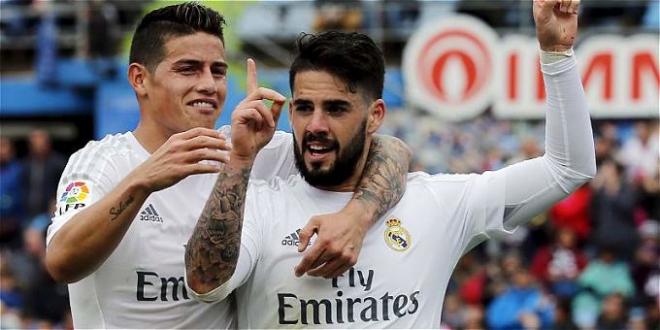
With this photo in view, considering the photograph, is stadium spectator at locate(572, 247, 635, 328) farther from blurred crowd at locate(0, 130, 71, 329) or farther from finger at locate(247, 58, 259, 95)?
finger at locate(247, 58, 259, 95)

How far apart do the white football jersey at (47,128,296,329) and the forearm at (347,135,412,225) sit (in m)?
0.61

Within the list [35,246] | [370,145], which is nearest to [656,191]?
[35,246]

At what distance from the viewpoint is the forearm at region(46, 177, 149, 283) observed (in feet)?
12.9

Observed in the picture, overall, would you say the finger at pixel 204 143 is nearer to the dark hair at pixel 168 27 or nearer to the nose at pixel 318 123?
the nose at pixel 318 123

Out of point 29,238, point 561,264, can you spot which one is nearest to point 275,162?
point 561,264

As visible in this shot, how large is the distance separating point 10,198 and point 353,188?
37.8 feet

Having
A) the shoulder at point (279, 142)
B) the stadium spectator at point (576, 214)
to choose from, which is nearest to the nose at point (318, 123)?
the shoulder at point (279, 142)

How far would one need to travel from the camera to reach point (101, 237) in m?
3.96

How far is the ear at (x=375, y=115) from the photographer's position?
4.46 meters

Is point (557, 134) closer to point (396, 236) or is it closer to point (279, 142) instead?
point (396, 236)

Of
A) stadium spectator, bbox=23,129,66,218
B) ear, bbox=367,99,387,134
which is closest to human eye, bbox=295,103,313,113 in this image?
ear, bbox=367,99,387,134

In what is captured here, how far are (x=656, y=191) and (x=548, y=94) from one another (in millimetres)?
8384

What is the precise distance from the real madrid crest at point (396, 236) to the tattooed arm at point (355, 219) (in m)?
0.06

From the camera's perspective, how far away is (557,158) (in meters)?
4.37
